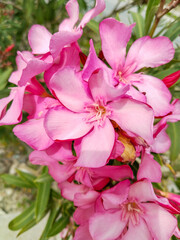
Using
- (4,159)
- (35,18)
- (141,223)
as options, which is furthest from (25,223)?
(35,18)

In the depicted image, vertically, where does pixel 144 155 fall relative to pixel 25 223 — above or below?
above

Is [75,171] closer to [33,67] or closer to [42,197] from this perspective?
[33,67]

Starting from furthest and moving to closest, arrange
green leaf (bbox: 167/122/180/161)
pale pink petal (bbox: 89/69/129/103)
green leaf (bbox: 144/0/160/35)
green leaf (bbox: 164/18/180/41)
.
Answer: green leaf (bbox: 167/122/180/161) < green leaf (bbox: 164/18/180/41) < green leaf (bbox: 144/0/160/35) < pale pink petal (bbox: 89/69/129/103)

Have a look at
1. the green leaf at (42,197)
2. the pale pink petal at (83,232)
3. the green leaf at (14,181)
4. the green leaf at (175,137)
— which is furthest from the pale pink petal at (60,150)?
the green leaf at (14,181)

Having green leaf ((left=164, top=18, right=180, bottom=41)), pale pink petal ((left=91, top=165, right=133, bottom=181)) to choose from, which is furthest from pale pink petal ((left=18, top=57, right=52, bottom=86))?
green leaf ((left=164, top=18, right=180, bottom=41))

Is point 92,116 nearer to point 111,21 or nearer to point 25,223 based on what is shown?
point 111,21

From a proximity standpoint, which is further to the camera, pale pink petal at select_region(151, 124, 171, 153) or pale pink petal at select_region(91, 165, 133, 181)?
pale pink petal at select_region(151, 124, 171, 153)

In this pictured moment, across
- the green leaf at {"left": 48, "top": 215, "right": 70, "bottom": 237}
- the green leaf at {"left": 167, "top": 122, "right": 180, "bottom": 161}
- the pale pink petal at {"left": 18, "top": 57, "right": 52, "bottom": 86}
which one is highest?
the pale pink petal at {"left": 18, "top": 57, "right": 52, "bottom": 86}

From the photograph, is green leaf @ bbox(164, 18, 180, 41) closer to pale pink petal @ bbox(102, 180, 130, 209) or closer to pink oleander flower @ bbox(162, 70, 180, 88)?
pink oleander flower @ bbox(162, 70, 180, 88)
